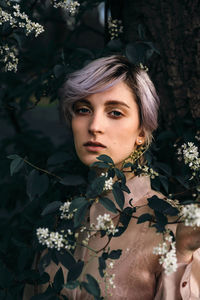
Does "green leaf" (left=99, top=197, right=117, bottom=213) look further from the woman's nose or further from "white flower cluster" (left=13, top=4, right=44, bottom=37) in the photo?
"white flower cluster" (left=13, top=4, right=44, bottom=37)

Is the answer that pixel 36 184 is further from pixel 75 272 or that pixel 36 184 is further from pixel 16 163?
pixel 75 272

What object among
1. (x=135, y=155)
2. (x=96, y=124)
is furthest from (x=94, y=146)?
(x=135, y=155)

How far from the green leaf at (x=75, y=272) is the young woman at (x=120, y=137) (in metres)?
0.21

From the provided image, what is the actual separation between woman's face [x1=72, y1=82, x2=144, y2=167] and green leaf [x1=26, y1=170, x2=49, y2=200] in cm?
19

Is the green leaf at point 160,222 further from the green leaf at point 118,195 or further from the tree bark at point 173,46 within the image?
the tree bark at point 173,46

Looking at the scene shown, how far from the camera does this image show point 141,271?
4.68 feet

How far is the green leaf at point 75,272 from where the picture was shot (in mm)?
1120

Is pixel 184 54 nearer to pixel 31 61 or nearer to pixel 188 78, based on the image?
pixel 188 78

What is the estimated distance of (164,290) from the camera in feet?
4.25

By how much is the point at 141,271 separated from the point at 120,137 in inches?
21.1

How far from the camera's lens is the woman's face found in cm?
147

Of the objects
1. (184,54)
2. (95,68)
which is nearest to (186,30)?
(184,54)

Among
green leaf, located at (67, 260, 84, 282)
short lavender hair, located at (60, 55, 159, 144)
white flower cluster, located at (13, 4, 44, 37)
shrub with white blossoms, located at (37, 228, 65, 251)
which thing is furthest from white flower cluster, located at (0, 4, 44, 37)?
green leaf, located at (67, 260, 84, 282)

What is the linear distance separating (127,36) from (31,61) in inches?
30.4
